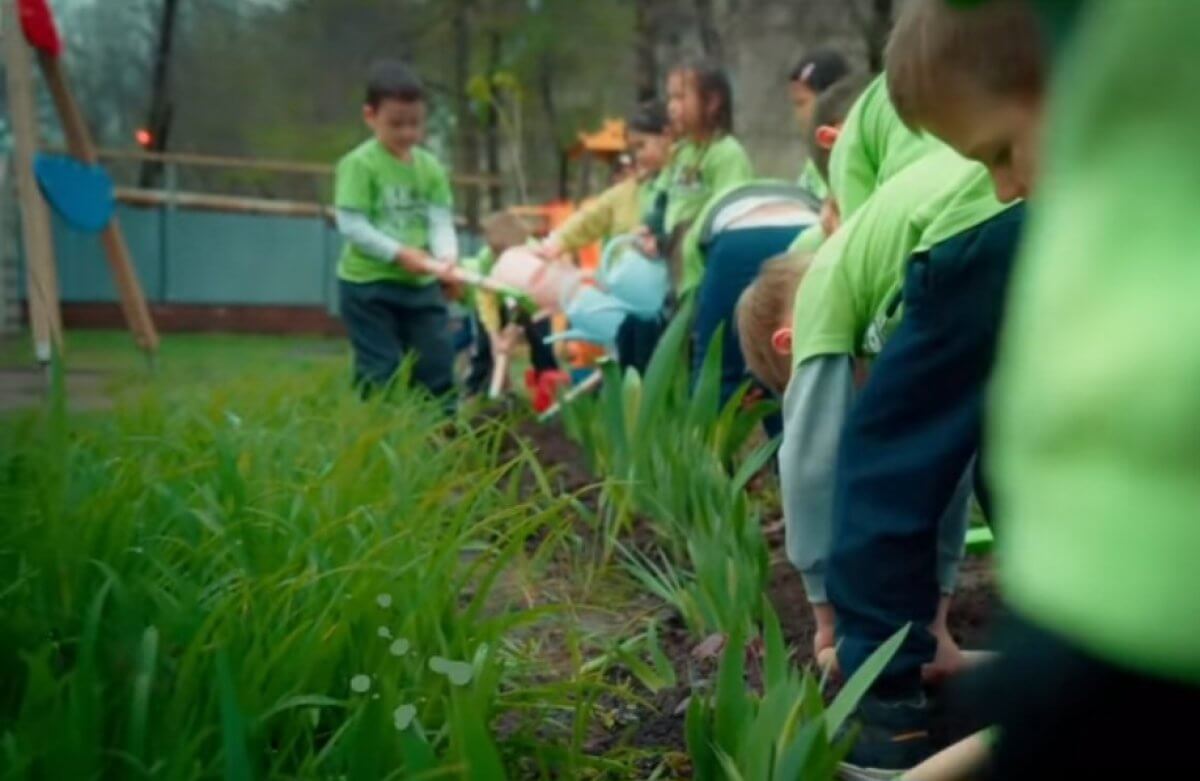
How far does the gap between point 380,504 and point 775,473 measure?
154 centimetres

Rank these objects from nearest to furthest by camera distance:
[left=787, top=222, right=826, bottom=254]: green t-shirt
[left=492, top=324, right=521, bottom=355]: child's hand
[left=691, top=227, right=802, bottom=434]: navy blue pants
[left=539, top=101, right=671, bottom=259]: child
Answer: [left=787, top=222, right=826, bottom=254]: green t-shirt → [left=691, top=227, right=802, bottom=434]: navy blue pants → [left=539, top=101, right=671, bottom=259]: child → [left=492, top=324, right=521, bottom=355]: child's hand

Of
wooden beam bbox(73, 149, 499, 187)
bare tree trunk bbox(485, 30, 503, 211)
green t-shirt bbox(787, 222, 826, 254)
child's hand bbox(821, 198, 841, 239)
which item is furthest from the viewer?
bare tree trunk bbox(485, 30, 503, 211)

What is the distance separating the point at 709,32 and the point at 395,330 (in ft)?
7.20

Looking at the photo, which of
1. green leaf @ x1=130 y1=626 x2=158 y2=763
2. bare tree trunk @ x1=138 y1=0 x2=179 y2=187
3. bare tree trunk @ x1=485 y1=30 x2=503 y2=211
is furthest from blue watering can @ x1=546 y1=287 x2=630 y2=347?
bare tree trunk @ x1=485 y1=30 x2=503 y2=211

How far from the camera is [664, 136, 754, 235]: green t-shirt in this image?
4.79 metres

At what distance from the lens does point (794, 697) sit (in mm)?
1506

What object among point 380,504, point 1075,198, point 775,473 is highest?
point 1075,198

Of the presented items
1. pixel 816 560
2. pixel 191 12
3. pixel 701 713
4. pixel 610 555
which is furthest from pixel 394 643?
pixel 191 12

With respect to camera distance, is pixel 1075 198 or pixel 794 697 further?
pixel 794 697

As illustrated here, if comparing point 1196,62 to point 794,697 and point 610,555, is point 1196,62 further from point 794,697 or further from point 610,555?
point 610,555

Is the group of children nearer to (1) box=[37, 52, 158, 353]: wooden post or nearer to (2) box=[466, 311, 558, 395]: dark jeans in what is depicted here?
(1) box=[37, 52, 158, 353]: wooden post

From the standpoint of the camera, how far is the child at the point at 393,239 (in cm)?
497

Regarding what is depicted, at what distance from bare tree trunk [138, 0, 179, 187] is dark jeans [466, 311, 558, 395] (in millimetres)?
5455

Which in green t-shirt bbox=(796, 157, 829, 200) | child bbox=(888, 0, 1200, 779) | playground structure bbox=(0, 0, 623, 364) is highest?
child bbox=(888, 0, 1200, 779)
